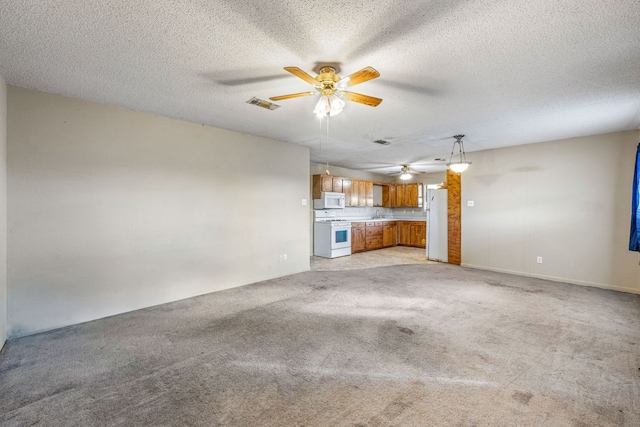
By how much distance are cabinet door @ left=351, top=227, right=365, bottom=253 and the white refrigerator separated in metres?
1.87

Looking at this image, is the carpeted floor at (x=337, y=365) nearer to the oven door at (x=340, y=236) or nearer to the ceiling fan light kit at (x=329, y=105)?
the ceiling fan light kit at (x=329, y=105)

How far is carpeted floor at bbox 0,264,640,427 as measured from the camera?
1.77m

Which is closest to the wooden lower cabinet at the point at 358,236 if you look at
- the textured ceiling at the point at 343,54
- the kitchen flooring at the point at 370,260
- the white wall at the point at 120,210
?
the kitchen flooring at the point at 370,260

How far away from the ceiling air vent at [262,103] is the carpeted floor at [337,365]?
8.35ft

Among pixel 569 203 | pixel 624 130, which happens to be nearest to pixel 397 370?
pixel 569 203

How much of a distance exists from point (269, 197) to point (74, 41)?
3.31 m

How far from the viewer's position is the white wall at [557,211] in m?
4.49

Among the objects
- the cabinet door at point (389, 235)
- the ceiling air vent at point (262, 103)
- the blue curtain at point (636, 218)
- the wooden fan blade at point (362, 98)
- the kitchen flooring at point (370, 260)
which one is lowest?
the kitchen flooring at point (370, 260)

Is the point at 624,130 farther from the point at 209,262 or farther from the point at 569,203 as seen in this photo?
the point at 209,262

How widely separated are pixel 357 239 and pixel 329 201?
Result: 4.57ft

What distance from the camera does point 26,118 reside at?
9.63 feet

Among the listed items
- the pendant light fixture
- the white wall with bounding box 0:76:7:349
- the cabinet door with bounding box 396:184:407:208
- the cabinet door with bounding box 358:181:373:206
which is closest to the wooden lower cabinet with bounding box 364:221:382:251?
the cabinet door with bounding box 358:181:373:206

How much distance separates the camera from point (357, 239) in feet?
26.3

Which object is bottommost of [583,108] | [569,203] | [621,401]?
[621,401]
